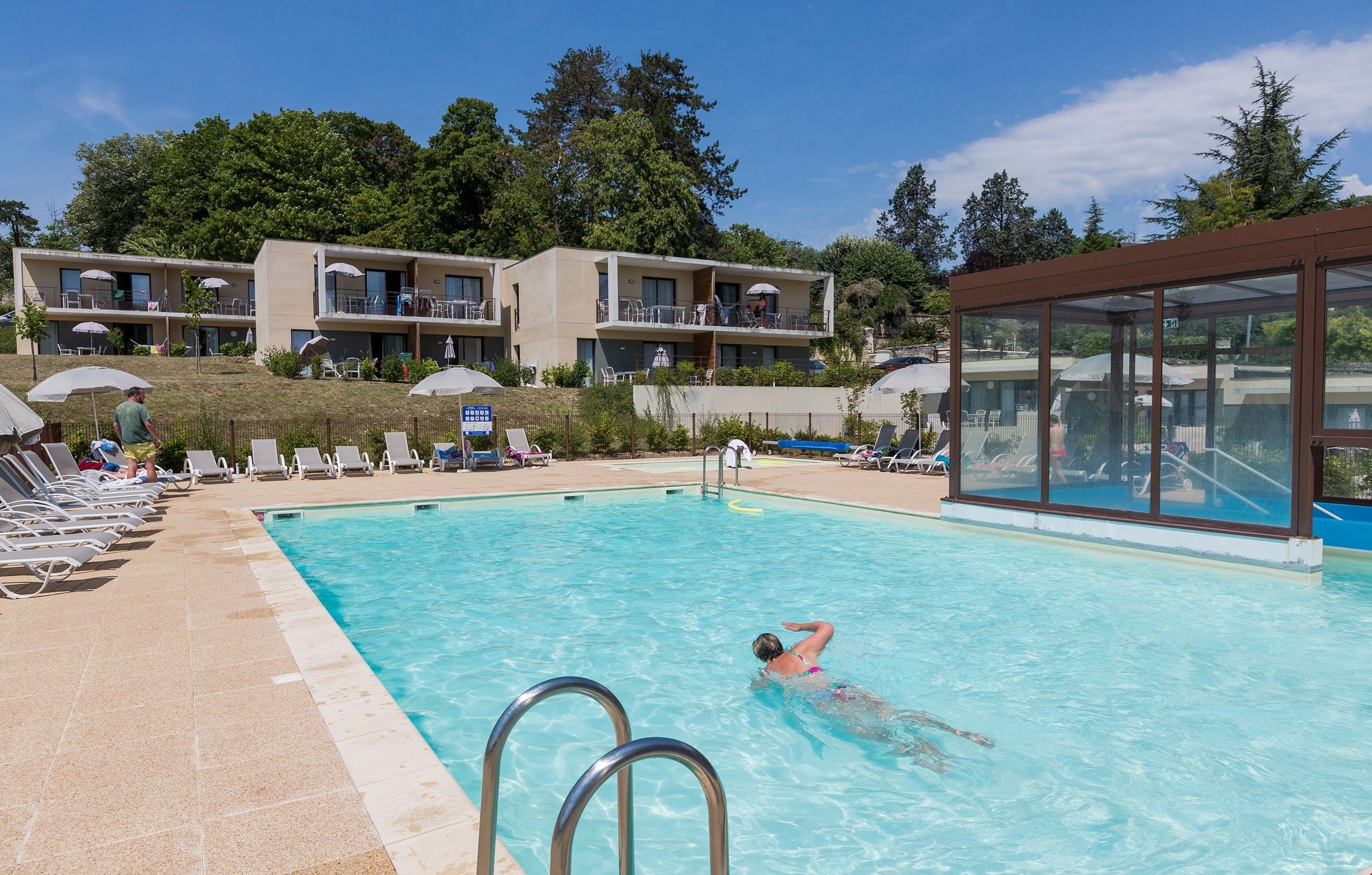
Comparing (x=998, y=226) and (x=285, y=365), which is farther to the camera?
(x=998, y=226)

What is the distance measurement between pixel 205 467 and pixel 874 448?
15.9m

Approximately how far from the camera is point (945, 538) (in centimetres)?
991

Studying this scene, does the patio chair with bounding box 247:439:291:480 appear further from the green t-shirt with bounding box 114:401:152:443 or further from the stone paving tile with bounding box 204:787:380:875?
the stone paving tile with bounding box 204:787:380:875

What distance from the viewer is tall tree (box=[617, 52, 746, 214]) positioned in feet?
156

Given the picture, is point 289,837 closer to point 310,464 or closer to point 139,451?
point 139,451

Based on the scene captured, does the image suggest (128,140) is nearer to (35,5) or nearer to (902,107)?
(35,5)

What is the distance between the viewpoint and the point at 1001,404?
989 cm

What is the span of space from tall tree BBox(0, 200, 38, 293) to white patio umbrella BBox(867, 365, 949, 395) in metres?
65.5

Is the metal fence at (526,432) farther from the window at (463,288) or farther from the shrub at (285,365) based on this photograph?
the window at (463,288)

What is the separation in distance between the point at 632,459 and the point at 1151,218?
35.1m

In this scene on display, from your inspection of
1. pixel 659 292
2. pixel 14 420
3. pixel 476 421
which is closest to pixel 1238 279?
pixel 14 420

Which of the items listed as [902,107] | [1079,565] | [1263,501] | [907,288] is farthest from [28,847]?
[907,288]

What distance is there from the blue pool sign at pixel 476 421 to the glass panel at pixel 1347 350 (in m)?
16.0

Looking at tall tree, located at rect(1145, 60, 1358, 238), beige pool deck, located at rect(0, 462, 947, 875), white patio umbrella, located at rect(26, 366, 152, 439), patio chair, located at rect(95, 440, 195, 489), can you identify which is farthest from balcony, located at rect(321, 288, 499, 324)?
tall tree, located at rect(1145, 60, 1358, 238)
